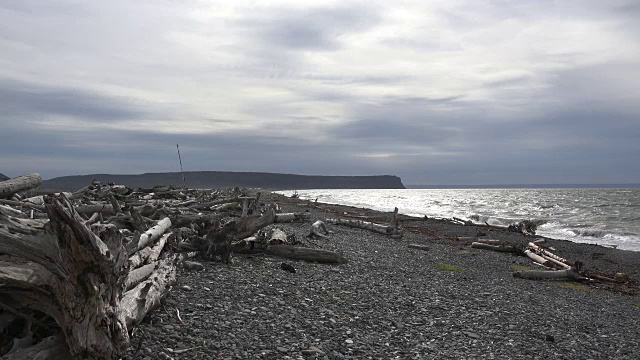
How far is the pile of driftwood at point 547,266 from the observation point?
16.8 metres

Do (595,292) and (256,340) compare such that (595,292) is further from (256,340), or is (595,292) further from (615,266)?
(256,340)

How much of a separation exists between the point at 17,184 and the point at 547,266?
19.3 meters

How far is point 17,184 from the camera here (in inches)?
495

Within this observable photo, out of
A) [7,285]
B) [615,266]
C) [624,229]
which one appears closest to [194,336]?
[7,285]

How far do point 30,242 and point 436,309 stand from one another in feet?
25.2

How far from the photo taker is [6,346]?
5230 millimetres

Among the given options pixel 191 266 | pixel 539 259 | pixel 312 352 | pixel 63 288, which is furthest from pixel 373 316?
pixel 539 259

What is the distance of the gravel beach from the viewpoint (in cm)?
697

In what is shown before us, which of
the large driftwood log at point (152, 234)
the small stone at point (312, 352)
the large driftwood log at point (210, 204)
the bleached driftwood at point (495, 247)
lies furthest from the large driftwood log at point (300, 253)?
the bleached driftwood at point (495, 247)

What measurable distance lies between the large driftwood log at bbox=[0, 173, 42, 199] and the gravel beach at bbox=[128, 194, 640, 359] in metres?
5.70

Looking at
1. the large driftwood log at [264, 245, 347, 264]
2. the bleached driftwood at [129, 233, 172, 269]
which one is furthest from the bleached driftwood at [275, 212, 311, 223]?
the bleached driftwood at [129, 233, 172, 269]

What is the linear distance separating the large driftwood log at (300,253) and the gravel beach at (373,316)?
378 mm

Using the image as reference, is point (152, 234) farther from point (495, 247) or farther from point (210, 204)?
point (495, 247)

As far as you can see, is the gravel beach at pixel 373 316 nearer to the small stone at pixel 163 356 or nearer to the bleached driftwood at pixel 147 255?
the small stone at pixel 163 356
